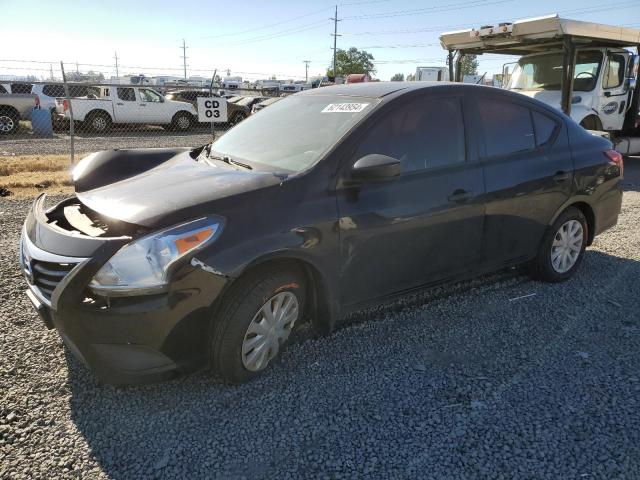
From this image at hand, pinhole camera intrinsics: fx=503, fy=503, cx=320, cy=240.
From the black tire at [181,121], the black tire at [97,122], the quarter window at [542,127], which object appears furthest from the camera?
the black tire at [181,121]

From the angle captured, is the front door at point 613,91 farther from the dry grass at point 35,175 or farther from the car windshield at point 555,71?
the dry grass at point 35,175

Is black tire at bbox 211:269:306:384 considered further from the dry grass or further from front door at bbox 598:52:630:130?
front door at bbox 598:52:630:130

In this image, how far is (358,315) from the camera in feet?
12.4

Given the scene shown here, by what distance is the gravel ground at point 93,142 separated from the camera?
13344mm

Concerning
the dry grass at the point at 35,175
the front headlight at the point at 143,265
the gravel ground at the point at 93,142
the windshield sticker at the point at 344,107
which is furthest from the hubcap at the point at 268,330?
the gravel ground at the point at 93,142

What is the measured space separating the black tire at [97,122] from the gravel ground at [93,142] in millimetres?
397

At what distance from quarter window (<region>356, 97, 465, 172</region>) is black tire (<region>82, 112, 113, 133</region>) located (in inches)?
659

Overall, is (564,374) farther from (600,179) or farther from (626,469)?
(600,179)

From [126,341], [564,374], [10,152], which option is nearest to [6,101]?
[10,152]

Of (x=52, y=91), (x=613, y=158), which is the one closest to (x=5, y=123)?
(x=52, y=91)

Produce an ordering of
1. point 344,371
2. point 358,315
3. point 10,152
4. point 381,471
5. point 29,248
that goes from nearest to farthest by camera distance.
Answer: point 381,471 → point 29,248 → point 344,371 → point 358,315 → point 10,152

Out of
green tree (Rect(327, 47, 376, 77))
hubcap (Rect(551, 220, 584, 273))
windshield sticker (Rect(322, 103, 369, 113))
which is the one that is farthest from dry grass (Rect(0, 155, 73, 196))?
green tree (Rect(327, 47, 376, 77))

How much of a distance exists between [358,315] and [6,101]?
17098 millimetres

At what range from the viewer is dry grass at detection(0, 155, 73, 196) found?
8.11 metres
